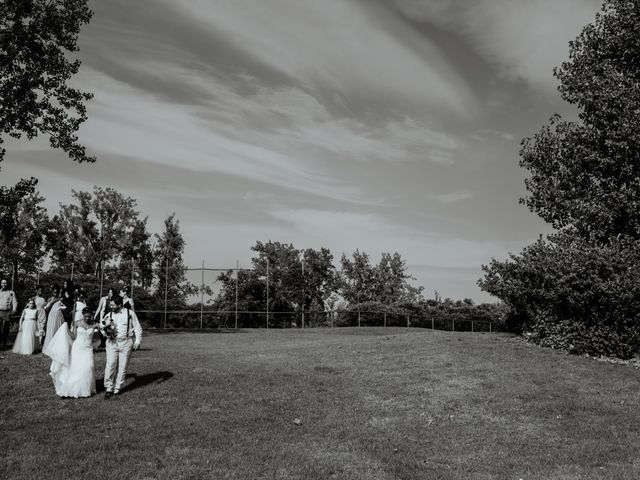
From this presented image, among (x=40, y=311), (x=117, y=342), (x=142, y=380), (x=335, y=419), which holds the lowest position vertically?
(x=335, y=419)

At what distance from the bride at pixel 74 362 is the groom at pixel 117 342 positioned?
36cm

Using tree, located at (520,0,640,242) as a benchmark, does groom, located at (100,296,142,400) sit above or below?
below

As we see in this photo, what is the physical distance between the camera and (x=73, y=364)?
12.4 metres

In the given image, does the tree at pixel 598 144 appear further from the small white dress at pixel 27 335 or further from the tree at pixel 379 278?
the tree at pixel 379 278

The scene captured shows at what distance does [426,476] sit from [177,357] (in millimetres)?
11723

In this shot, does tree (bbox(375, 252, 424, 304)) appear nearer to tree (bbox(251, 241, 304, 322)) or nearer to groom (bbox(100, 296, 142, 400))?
tree (bbox(251, 241, 304, 322))

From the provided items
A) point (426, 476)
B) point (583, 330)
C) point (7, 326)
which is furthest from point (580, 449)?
point (7, 326)

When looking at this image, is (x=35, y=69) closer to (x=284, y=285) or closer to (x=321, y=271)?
(x=284, y=285)

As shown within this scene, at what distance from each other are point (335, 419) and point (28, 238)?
53894mm

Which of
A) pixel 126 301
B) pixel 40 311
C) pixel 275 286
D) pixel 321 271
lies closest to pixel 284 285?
pixel 275 286

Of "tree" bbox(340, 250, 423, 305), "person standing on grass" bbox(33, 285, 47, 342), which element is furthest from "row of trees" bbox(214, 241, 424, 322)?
"person standing on grass" bbox(33, 285, 47, 342)

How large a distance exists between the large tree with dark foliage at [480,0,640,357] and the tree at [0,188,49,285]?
47.7 meters

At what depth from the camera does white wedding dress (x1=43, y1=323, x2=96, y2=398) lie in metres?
12.2

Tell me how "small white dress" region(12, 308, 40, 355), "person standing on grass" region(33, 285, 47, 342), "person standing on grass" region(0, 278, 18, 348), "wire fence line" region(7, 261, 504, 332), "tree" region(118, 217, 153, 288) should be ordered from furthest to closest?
"tree" region(118, 217, 153, 288) < "wire fence line" region(7, 261, 504, 332) < "person standing on grass" region(33, 285, 47, 342) < "person standing on grass" region(0, 278, 18, 348) < "small white dress" region(12, 308, 40, 355)
